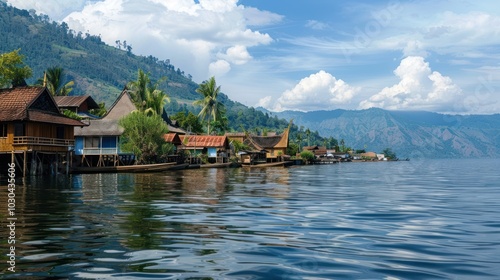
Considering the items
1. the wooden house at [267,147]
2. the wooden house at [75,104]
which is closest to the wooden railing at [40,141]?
the wooden house at [75,104]

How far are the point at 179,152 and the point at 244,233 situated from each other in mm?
58078

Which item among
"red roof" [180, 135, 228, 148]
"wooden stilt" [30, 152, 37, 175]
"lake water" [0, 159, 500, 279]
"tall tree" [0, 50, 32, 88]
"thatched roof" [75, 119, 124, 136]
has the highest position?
"tall tree" [0, 50, 32, 88]

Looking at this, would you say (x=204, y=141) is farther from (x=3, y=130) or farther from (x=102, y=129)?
(x=3, y=130)

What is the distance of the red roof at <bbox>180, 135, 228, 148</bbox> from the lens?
74.1 meters

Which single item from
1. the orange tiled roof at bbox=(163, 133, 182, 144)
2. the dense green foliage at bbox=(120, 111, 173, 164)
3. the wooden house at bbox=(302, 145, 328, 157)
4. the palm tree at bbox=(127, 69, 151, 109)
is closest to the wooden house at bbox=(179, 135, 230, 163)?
the orange tiled roof at bbox=(163, 133, 182, 144)

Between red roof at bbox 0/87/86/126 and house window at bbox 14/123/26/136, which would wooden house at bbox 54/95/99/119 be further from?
house window at bbox 14/123/26/136

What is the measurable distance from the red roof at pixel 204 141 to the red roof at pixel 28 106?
100 feet

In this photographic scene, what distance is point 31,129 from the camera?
133 feet

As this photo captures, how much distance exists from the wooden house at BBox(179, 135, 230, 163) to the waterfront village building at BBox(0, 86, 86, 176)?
2891cm

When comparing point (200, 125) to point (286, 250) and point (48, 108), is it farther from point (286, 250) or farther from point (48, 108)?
point (286, 250)

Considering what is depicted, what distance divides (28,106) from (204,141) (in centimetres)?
3668

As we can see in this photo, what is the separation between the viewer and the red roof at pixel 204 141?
74.1 meters

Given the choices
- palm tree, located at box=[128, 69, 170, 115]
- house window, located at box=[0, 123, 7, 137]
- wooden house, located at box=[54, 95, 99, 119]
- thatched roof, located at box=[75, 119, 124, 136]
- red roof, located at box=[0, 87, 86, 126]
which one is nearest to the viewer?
red roof, located at box=[0, 87, 86, 126]

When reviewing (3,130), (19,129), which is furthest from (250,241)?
(3,130)
